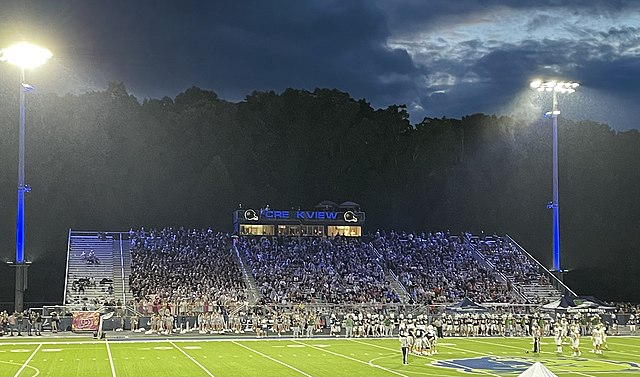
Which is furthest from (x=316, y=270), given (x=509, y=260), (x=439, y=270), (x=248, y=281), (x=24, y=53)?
(x=24, y=53)

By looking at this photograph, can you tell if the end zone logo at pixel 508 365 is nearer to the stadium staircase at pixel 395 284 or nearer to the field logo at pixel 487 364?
the field logo at pixel 487 364

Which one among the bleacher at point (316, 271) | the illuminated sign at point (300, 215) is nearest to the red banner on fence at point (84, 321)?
the bleacher at point (316, 271)

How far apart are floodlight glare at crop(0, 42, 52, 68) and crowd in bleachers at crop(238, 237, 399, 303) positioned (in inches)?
726

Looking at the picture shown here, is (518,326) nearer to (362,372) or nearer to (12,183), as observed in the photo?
(362,372)

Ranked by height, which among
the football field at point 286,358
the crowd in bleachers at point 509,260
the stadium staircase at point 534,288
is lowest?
the football field at point 286,358

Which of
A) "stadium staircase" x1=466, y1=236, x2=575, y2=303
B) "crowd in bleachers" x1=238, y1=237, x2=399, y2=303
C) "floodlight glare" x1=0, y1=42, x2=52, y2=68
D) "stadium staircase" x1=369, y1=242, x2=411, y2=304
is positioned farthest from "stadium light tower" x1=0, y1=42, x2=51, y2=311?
"stadium staircase" x1=466, y1=236, x2=575, y2=303

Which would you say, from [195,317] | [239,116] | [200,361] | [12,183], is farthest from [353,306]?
[239,116]

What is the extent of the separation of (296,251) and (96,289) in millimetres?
14400

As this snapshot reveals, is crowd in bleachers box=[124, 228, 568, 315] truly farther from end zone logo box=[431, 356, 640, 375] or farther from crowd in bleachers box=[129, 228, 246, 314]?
end zone logo box=[431, 356, 640, 375]

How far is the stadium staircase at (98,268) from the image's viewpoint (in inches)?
2034

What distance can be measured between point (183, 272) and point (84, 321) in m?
10.8

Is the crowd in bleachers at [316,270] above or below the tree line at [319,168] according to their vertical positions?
below

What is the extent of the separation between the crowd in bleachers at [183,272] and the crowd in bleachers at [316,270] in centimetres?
176

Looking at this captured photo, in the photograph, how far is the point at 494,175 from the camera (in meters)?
85.9
